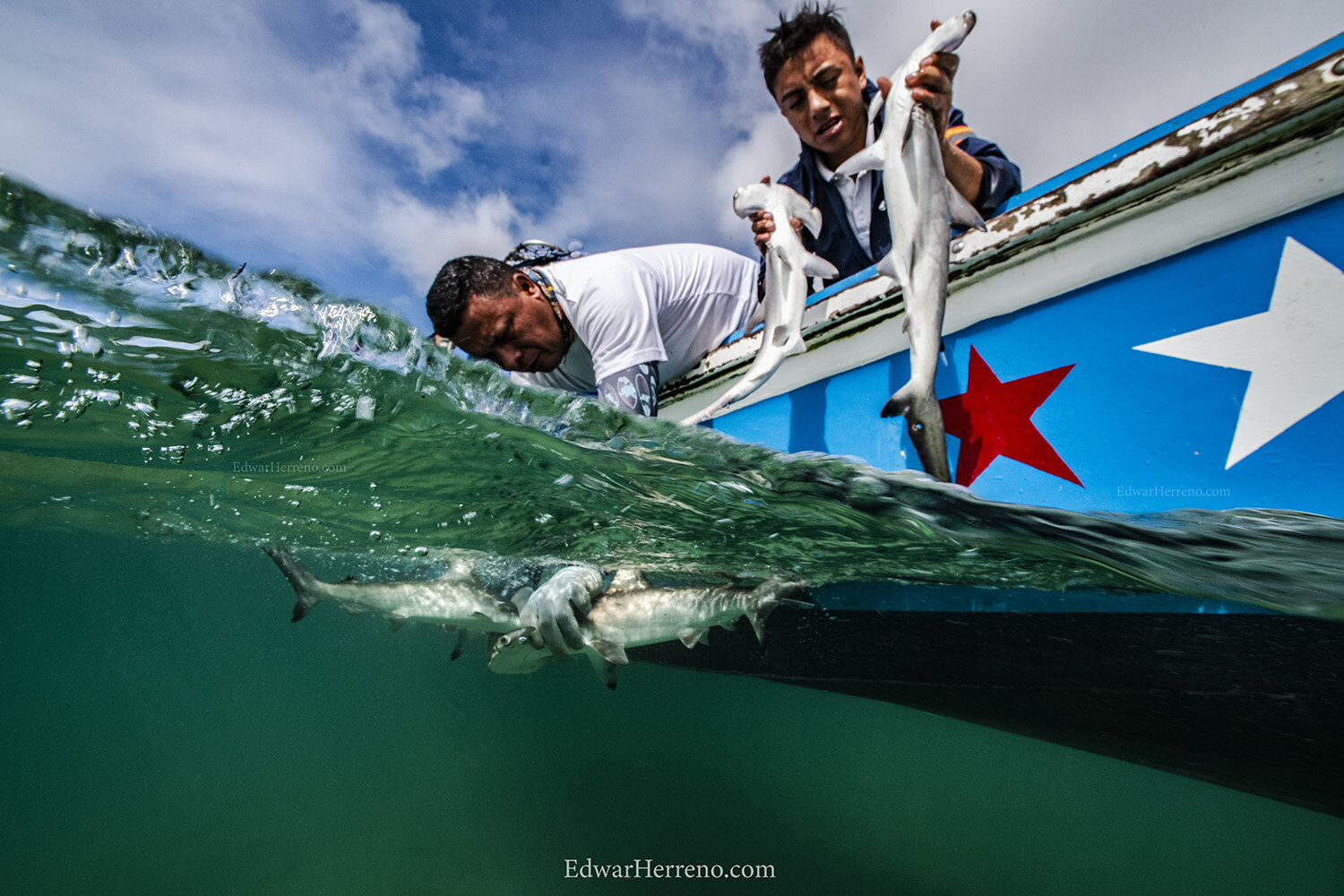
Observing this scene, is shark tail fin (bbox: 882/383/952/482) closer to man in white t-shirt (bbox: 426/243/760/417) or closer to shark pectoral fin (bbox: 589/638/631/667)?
man in white t-shirt (bbox: 426/243/760/417)

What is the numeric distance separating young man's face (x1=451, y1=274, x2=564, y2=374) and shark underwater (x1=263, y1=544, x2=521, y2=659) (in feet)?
5.07

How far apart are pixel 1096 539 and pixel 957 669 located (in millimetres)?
1538

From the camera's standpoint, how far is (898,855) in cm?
555

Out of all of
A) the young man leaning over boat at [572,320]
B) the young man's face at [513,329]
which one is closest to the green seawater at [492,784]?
the young man leaning over boat at [572,320]

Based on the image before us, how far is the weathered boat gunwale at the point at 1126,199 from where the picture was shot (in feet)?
4.92

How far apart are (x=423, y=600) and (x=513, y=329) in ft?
6.21

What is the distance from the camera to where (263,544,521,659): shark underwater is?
369cm

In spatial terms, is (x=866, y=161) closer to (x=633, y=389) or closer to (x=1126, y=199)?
(x=1126, y=199)

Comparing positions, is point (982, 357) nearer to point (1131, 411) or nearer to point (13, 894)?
point (1131, 411)

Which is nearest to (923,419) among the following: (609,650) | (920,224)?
(920,224)

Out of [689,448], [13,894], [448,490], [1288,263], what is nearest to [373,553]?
[448,490]

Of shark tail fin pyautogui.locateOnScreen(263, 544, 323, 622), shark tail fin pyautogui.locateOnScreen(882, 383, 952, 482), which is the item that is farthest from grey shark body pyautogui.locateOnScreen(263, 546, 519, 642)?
shark tail fin pyautogui.locateOnScreen(882, 383, 952, 482)

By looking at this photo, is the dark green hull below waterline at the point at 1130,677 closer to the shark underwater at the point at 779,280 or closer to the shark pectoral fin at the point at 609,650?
the shark pectoral fin at the point at 609,650

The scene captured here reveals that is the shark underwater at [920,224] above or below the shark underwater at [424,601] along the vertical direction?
above
